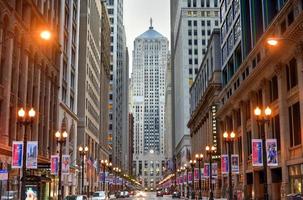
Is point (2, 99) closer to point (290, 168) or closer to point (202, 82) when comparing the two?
point (290, 168)

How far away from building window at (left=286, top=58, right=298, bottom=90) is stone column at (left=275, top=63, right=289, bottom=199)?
77 cm

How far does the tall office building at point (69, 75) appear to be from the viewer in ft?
251

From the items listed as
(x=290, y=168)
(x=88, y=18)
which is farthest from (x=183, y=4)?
(x=290, y=168)

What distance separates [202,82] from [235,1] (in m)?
49.9

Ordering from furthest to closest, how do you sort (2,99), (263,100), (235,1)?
(235,1) < (263,100) < (2,99)

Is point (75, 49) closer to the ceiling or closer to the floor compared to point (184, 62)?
closer to the floor

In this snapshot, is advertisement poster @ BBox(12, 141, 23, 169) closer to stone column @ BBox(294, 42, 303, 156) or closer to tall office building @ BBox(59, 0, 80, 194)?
stone column @ BBox(294, 42, 303, 156)

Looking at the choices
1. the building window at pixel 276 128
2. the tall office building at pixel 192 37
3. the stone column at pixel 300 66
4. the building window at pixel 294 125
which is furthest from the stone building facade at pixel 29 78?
the tall office building at pixel 192 37

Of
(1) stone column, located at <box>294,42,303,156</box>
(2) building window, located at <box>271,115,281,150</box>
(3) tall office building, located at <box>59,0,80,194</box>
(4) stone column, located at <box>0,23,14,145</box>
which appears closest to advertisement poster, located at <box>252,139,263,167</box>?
(1) stone column, located at <box>294,42,303,156</box>

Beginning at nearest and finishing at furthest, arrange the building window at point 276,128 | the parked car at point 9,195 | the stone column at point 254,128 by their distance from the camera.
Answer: the parked car at point 9,195
the building window at point 276,128
the stone column at point 254,128

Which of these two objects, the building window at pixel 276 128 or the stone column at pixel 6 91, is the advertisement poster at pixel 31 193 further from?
the building window at pixel 276 128

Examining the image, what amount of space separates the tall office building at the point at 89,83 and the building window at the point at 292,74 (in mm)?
54903

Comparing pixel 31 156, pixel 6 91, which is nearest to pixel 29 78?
pixel 6 91

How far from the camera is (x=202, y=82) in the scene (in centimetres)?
12938
